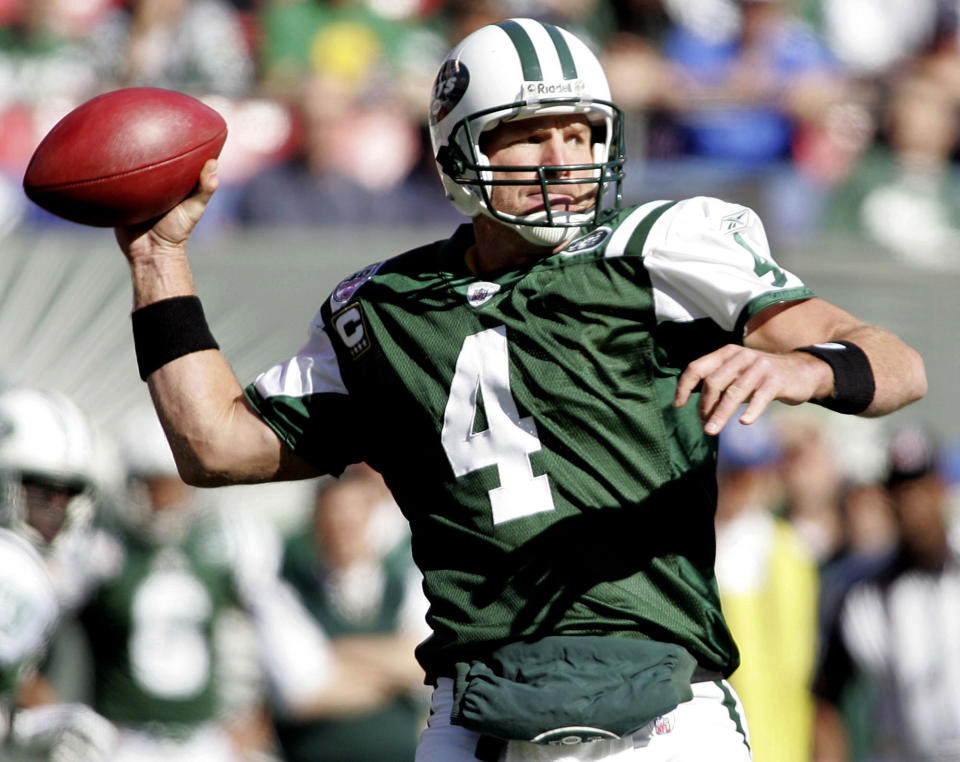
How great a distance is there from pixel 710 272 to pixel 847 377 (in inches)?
13.2

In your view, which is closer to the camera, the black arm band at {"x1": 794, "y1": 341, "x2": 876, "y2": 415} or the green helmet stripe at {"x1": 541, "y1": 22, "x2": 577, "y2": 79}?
the black arm band at {"x1": 794, "y1": 341, "x2": 876, "y2": 415}

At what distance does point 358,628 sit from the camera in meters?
6.48

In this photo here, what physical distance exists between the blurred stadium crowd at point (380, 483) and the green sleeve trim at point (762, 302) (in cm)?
242

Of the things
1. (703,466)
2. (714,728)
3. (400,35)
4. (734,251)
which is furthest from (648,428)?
(400,35)

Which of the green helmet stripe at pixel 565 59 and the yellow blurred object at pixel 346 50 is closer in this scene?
the green helmet stripe at pixel 565 59

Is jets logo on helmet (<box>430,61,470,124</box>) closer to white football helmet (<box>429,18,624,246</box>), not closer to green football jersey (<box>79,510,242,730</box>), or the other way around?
white football helmet (<box>429,18,624,246</box>)

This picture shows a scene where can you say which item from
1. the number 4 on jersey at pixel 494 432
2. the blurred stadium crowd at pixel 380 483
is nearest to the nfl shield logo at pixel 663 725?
the number 4 on jersey at pixel 494 432

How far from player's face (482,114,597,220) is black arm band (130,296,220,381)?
2.33 ft

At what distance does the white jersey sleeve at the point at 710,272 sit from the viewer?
2748 millimetres

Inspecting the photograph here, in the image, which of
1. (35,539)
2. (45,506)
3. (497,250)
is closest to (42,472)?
(45,506)

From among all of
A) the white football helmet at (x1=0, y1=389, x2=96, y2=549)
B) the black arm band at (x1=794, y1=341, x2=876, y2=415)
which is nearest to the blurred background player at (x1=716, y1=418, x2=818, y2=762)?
the white football helmet at (x1=0, y1=389, x2=96, y2=549)

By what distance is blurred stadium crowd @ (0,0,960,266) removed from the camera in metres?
7.70

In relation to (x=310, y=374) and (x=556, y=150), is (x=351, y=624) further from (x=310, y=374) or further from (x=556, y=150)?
(x=556, y=150)

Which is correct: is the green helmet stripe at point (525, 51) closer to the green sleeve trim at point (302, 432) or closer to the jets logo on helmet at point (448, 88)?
the jets logo on helmet at point (448, 88)
